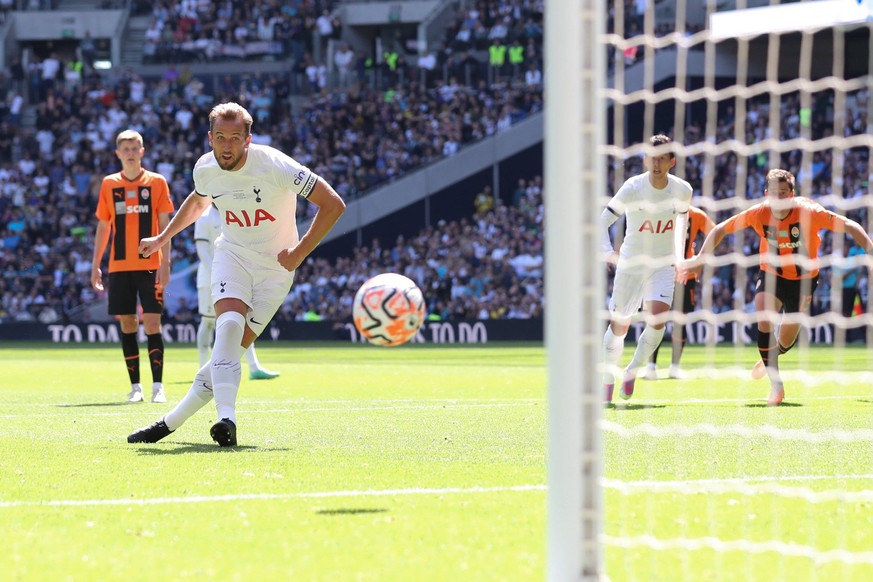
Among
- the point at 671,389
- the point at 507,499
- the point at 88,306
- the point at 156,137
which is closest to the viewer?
the point at 507,499

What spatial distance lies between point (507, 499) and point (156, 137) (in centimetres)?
3452

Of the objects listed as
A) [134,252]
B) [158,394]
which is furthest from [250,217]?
[158,394]

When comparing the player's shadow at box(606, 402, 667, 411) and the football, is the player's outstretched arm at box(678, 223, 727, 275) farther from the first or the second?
the football

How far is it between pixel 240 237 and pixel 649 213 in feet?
14.9

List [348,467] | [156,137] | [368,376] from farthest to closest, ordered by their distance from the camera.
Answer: [156,137] < [368,376] < [348,467]

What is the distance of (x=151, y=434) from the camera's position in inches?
316

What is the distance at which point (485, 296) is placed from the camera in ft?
105

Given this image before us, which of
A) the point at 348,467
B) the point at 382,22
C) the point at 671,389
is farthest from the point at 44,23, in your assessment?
the point at 348,467

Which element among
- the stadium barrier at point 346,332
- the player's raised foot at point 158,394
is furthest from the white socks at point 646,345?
the stadium barrier at point 346,332

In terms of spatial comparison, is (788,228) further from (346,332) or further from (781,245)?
(346,332)

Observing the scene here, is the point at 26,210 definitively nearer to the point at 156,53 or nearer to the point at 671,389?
the point at 156,53

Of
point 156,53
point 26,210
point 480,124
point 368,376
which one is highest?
point 156,53

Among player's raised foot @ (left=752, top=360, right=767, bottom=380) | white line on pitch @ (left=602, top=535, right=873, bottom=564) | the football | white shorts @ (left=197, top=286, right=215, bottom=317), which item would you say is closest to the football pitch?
white line on pitch @ (left=602, top=535, right=873, bottom=564)

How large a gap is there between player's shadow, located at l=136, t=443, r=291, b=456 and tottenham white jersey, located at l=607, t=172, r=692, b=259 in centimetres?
423
